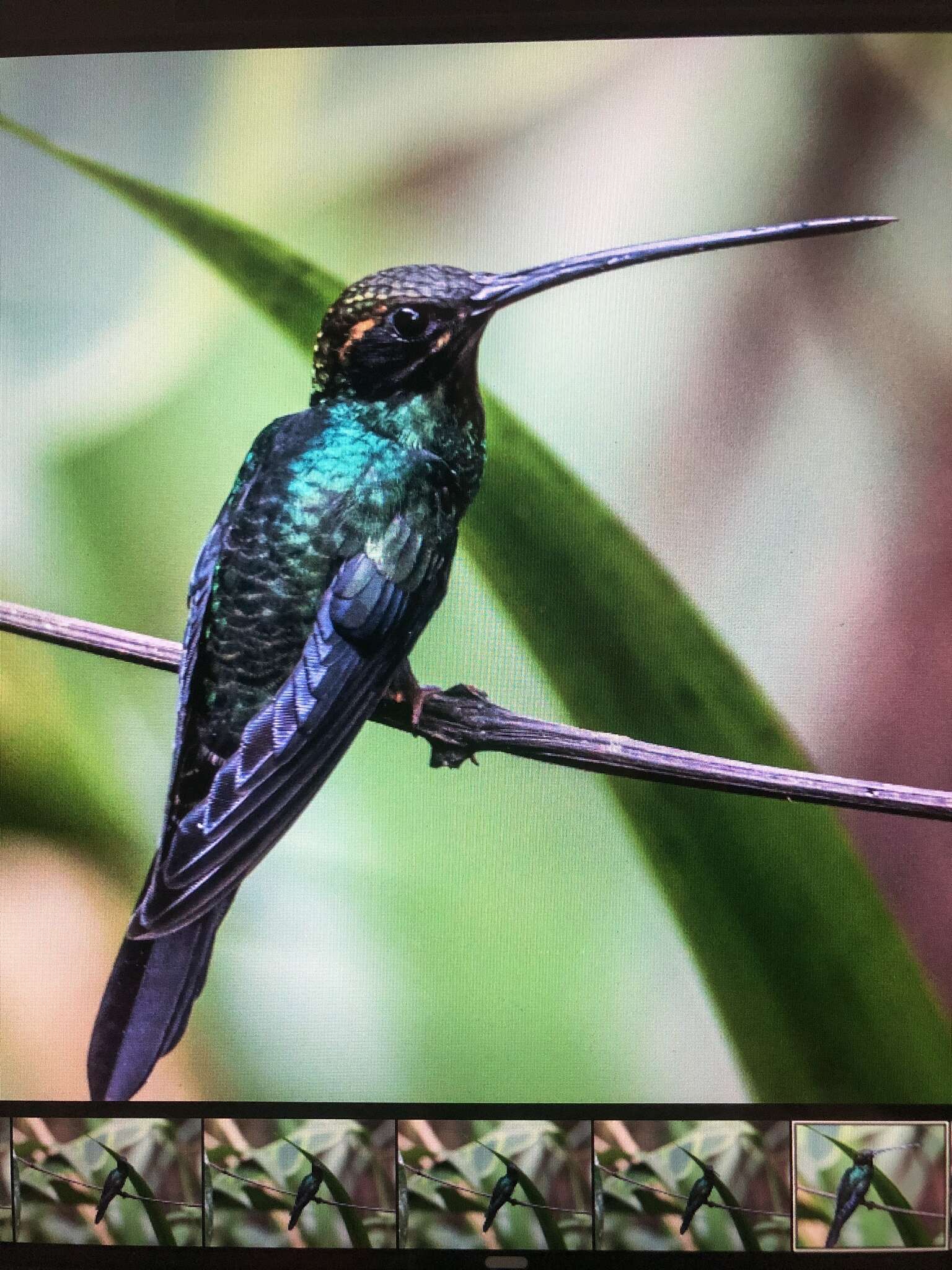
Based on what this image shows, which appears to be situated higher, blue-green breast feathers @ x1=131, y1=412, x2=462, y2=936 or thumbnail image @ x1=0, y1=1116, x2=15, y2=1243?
blue-green breast feathers @ x1=131, y1=412, x2=462, y2=936

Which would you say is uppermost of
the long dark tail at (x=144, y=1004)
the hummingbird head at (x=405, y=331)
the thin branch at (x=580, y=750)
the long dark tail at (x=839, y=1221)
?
the hummingbird head at (x=405, y=331)

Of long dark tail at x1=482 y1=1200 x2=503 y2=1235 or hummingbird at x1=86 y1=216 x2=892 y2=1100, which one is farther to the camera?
long dark tail at x1=482 y1=1200 x2=503 y2=1235

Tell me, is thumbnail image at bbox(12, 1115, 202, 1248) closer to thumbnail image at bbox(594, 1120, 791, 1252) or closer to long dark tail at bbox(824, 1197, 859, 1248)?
thumbnail image at bbox(594, 1120, 791, 1252)

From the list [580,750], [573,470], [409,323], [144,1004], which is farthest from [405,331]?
[144,1004]

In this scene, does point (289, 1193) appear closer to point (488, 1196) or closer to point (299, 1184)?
point (299, 1184)

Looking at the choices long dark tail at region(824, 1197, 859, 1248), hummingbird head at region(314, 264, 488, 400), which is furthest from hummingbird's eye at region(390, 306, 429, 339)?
long dark tail at region(824, 1197, 859, 1248)

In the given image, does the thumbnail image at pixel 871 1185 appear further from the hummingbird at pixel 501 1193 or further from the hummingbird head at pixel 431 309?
the hummingbird head at pixel 431 309

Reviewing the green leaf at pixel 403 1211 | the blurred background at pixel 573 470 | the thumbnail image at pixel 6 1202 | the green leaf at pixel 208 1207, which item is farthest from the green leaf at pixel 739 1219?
the thumbnail image at pixel 6 1202
